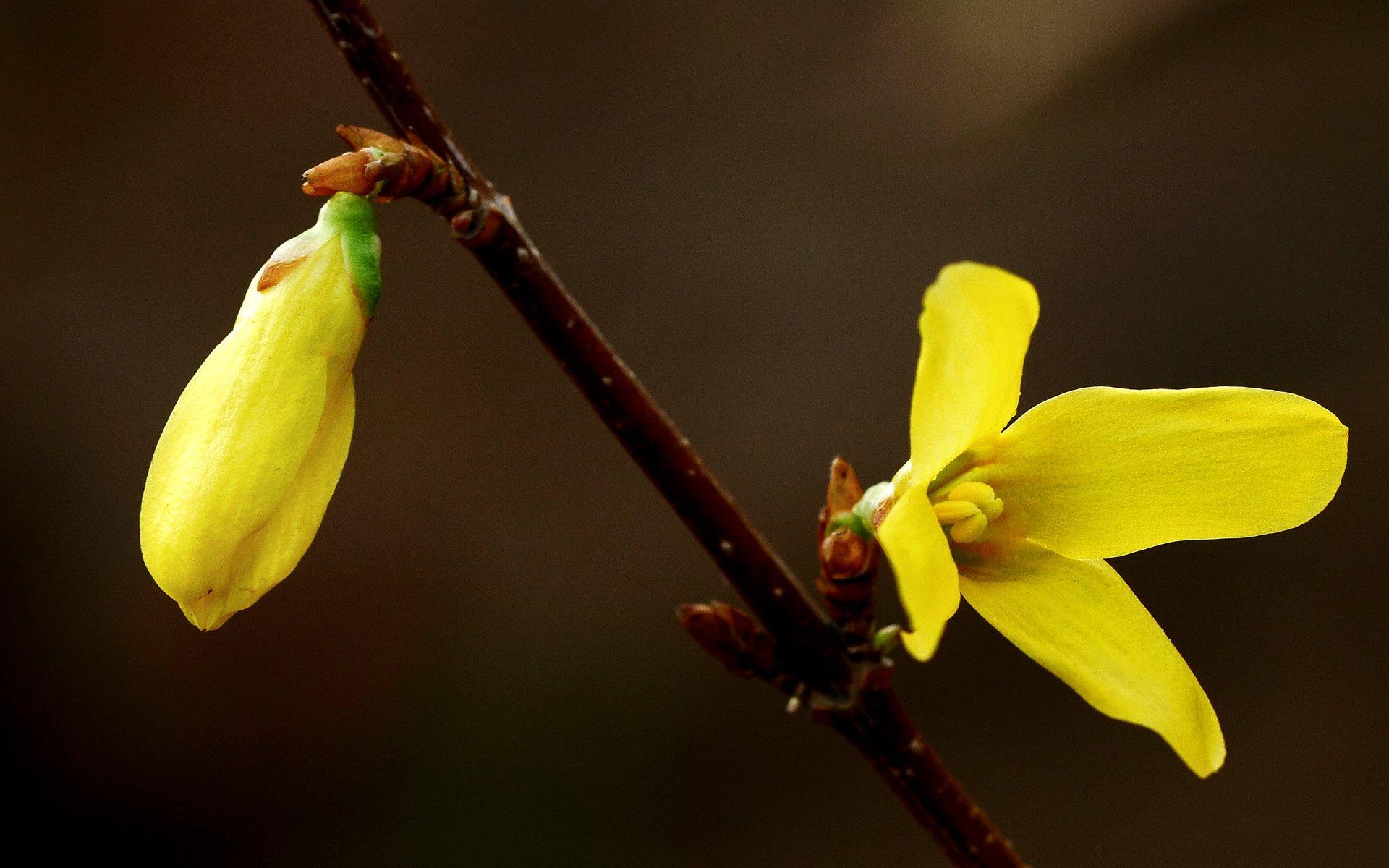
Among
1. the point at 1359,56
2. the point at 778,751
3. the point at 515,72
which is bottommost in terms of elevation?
the point at 778,751

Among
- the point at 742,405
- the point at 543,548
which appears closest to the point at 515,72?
the point at 742,405

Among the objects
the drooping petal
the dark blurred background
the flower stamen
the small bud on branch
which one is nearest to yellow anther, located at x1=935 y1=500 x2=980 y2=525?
the flower stamen

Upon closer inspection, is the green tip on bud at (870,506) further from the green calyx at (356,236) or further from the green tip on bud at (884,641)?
the green calyx at (356,236)

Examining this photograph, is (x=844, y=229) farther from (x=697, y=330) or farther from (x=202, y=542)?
(x=202, y=542)

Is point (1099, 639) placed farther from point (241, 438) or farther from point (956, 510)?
point (241, 438)

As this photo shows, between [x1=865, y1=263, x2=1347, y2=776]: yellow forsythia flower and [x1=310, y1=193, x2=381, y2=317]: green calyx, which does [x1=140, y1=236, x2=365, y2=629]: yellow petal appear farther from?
[x1=865, y1=263, x2=1347, y2=776]: yellow forsythia flower
